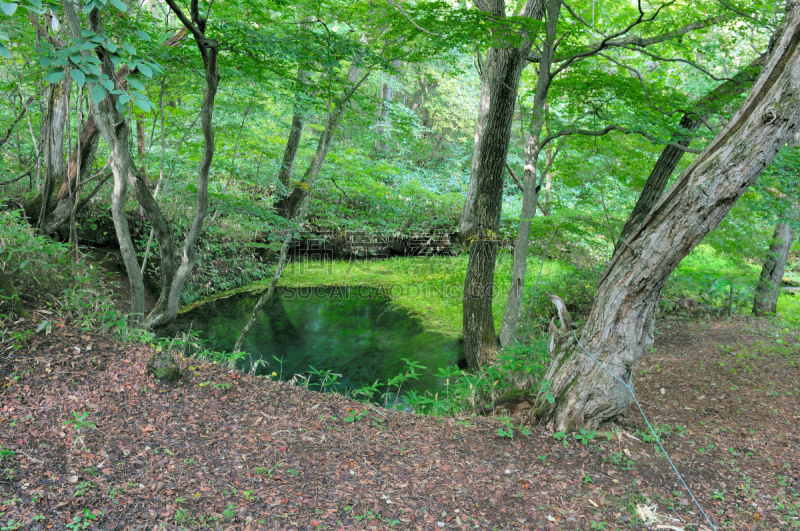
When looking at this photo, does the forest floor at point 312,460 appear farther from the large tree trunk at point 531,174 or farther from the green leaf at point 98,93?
the large tree trunk at point 531,174

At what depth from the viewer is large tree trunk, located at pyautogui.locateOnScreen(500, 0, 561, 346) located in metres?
4.61

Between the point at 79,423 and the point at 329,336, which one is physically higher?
the point at 79,423

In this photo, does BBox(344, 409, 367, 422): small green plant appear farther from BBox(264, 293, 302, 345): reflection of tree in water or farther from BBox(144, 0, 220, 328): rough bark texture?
BBox(264, 293, 302, 345): reflection of tree in water

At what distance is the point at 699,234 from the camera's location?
2656 mm

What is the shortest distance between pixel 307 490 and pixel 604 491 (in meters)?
1.72

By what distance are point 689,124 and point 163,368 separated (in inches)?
255

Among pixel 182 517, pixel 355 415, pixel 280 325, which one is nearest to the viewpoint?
pixel 182 517

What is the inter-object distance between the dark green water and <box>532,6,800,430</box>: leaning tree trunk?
2.30 metres

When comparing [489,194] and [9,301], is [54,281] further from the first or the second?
[489,194]

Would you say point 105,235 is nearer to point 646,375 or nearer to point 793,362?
point 646,375

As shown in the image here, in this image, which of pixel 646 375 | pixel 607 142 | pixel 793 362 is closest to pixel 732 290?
pixel 793 362

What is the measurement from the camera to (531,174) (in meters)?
5.03

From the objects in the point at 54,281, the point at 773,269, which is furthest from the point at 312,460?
the point at 773,269

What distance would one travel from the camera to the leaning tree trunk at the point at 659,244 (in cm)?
244
